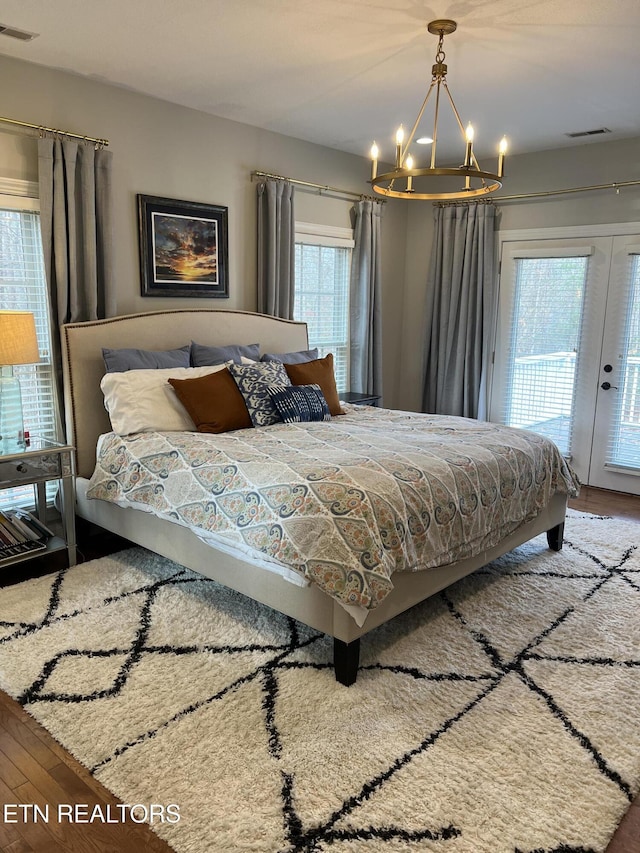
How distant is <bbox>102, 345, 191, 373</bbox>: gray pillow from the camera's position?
12.1ft

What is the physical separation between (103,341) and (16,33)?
5.20ft

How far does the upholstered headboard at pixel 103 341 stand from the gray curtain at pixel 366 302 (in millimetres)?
1356

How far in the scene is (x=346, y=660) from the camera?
240 cm

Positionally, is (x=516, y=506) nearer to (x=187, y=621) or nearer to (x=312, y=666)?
(x=312, y=666)

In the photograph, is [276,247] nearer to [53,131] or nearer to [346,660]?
[53,131]

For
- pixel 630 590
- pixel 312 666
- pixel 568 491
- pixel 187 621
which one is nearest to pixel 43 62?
pixel 187 621

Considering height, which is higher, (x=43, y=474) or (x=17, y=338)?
(x=17, y=338)

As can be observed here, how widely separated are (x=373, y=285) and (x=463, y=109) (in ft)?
5.92

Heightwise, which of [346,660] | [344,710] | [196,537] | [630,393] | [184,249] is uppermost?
[184,249]

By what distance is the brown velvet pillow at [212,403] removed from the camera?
138 inches

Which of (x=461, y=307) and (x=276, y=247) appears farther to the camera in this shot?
(x=461, y=307)

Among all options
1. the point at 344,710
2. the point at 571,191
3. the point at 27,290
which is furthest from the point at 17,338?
the point at 571,191

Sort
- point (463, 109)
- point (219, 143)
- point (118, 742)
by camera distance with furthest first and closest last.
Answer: point (219, 143) < point (463, 109) < point (118, 742)

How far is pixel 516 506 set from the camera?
3.23m
